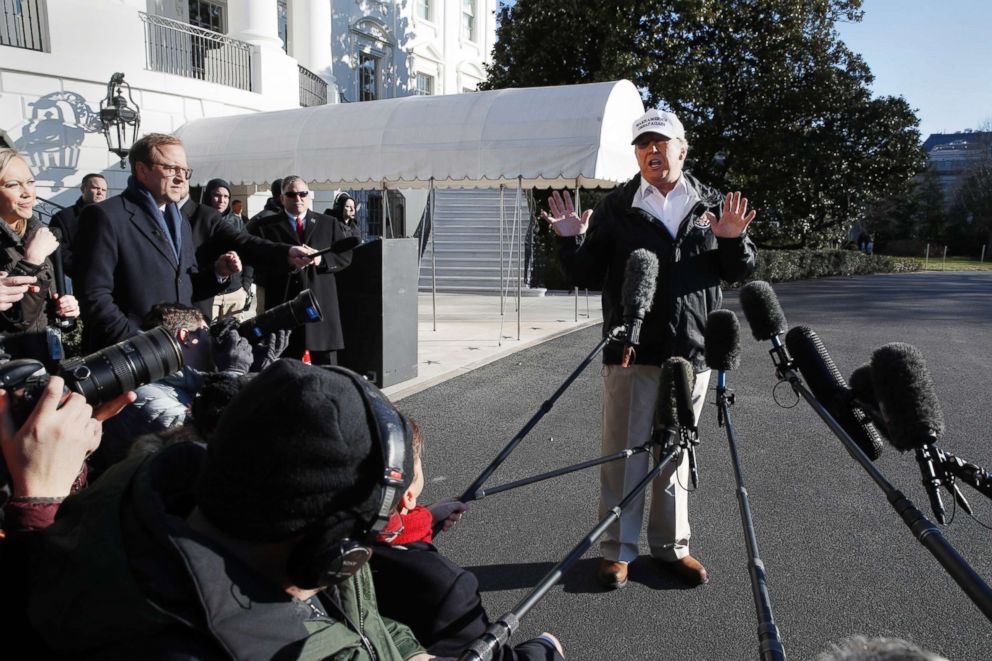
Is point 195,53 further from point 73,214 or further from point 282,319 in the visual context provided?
point 282,319

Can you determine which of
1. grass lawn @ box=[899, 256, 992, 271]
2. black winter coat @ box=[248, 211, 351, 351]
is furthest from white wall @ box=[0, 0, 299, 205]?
grass lawn @ box=[899, 256, 992, 271]

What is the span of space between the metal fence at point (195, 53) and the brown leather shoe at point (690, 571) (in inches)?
589

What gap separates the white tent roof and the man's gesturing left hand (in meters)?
6.72

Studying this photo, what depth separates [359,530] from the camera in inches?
48.2

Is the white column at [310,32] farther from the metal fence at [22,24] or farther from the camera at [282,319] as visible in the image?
the camera at [282,319]

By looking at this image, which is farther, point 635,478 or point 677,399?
point 635,478

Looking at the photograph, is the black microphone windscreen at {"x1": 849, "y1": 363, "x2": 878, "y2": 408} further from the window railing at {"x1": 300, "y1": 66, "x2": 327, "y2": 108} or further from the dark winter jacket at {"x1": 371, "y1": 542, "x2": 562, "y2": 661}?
the window railing at {"x1": 300, "y1": 66, "x2": 327, "y2": 108}

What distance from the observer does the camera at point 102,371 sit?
1.46 m

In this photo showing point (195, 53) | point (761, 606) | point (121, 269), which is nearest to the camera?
point (761, 606)

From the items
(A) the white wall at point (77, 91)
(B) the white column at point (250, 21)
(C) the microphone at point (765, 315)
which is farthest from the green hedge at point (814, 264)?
(C) the microphone at point (765, 315)

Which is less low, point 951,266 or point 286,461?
point 286,461

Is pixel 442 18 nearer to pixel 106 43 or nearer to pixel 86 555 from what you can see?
pixel 106 43

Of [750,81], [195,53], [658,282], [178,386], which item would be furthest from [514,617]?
[750,81]

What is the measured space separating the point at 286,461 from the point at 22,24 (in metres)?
15.2
